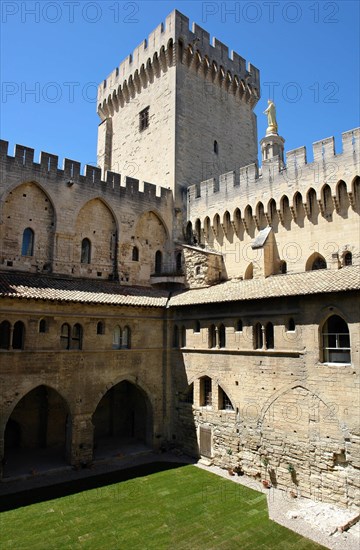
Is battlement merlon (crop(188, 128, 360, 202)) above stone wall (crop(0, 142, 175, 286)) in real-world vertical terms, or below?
above

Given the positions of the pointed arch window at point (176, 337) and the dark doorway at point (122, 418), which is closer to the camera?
the pointed arch window at point (176, 337)

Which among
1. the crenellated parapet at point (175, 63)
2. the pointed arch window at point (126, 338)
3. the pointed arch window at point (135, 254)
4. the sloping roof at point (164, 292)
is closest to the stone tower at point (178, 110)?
the crenellated parapet at point (175, 63)

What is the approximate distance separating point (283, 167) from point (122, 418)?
16.7 meters

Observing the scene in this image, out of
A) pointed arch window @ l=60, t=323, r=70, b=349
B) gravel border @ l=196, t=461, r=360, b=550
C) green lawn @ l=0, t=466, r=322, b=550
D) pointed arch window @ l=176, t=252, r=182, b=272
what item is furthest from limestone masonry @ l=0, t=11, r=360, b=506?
green lawn @ l=0, t=466, r=322, b=550

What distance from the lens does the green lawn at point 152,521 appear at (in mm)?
12141

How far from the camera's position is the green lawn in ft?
39.8

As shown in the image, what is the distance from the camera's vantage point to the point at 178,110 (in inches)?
1095

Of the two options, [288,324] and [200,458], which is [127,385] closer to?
[200,458]

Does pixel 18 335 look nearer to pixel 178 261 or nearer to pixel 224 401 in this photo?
pixel 224 401

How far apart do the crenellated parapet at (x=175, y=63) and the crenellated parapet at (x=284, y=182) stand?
9953mm

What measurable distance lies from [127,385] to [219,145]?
1868cm

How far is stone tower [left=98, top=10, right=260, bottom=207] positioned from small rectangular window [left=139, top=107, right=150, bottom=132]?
0.08 m

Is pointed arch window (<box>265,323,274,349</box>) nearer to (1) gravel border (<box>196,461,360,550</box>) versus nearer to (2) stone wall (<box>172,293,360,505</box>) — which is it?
(2) stone wall (<box>172,293,360,505</box>)

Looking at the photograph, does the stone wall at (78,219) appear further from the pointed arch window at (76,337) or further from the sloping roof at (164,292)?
the pointed arch window at (76,337)
